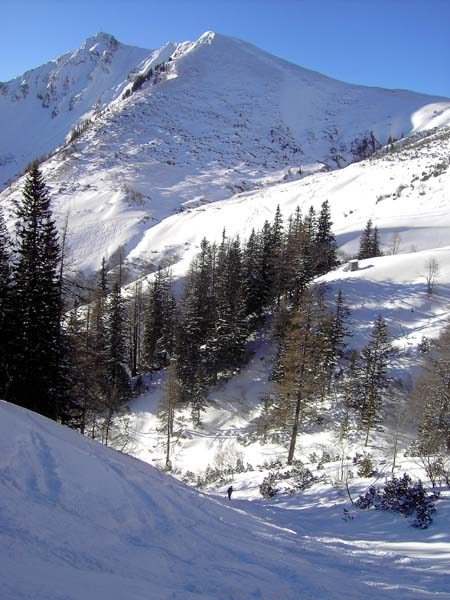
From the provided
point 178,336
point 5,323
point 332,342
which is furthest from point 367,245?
point 5,323

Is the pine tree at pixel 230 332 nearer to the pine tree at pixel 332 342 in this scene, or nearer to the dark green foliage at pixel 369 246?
the pine tree at pixel 332 342

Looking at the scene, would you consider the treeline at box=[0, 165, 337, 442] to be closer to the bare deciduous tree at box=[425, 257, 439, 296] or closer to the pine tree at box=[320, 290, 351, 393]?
the pine tree at box=[320, 290, 351, 393]

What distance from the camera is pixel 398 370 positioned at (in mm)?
32312

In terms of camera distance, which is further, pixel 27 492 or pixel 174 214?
pixel 174 214

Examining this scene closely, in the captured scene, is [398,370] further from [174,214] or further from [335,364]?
[174,214]

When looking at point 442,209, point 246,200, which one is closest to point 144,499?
point 442,209

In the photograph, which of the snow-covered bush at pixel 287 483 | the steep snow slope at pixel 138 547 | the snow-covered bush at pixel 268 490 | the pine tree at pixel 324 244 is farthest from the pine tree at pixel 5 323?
the pine tree at pixel 324 244

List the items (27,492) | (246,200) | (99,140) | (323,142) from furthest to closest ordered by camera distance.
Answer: (323,142) → (99,140) → (246,200) → (27,492)

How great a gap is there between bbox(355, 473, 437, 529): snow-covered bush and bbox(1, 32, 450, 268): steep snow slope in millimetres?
74926

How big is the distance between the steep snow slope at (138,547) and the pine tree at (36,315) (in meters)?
11.5

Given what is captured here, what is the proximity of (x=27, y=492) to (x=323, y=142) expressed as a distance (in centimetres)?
18043

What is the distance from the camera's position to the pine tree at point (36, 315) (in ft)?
63.4

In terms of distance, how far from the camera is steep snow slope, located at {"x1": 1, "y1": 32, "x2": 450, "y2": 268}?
10200cm

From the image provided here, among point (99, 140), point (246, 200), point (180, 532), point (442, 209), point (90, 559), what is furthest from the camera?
point (99, 140)
